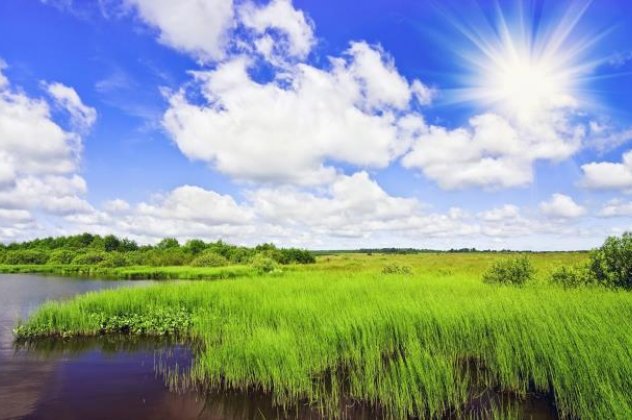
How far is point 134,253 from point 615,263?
7450cm

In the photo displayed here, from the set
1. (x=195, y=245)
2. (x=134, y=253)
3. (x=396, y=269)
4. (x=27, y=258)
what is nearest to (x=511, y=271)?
(x=396, y=269)

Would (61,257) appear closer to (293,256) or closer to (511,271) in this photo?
(293,256)

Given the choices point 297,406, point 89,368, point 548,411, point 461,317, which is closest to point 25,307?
point 89,368

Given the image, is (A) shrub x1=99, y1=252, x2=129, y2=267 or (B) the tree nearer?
(A) shrub x1=99, y1=252, x2=129, y2=267

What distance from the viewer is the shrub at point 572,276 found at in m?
20.2

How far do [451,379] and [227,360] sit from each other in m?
4.80

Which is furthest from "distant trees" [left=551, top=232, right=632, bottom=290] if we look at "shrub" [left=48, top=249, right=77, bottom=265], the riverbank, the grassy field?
"shrub" [left=48, top=249, right=77, bottom=265]

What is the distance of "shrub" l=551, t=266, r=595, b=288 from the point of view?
2016cm

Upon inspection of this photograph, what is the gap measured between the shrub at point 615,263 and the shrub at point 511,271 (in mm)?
4513

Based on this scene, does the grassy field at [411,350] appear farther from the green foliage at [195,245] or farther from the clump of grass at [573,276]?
the green foliage at [195,245]

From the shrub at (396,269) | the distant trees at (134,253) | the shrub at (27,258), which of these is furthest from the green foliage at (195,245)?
the shrub at (396,269)

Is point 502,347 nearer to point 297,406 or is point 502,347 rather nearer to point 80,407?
point 297,406

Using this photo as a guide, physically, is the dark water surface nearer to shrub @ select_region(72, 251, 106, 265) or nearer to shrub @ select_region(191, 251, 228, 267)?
shrub @ select_region(191, 251, 228, 267)

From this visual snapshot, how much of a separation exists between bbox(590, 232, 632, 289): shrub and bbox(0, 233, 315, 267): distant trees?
47.2 metres
